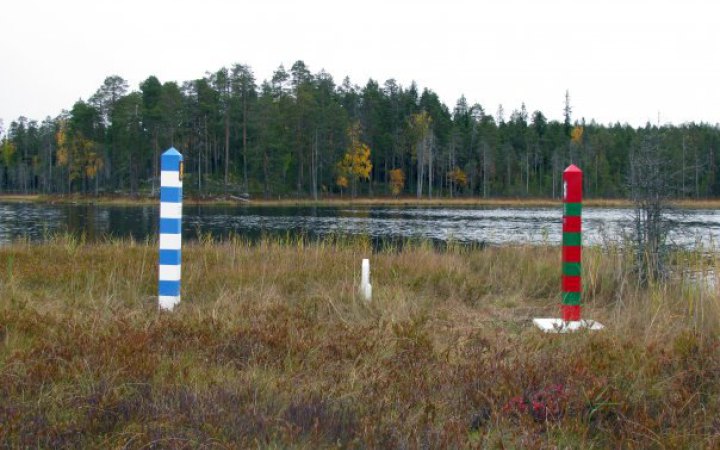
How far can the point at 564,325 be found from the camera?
498cm

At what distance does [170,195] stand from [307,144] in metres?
69.5

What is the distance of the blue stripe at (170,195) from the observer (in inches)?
227

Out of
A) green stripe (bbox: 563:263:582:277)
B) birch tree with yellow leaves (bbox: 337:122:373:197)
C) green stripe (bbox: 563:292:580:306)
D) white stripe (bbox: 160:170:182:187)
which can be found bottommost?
green stripe (bbox: 563:292:580:306)

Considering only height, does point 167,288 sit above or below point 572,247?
below

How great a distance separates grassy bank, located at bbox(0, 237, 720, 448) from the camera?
2645 mm

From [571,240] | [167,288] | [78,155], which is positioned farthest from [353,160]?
[571,240]

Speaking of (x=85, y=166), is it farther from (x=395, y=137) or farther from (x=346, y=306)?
(x=346, y=306)

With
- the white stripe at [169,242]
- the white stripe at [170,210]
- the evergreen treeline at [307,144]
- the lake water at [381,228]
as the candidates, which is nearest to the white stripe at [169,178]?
the white stripe at [170,210]

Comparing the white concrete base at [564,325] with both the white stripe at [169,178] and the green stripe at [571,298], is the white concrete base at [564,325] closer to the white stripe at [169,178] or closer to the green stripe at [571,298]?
the green stripe at [571,298]

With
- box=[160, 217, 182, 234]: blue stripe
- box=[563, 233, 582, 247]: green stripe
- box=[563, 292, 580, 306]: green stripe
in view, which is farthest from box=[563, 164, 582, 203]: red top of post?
box=[160, 217, 182, 234]: blue stripe

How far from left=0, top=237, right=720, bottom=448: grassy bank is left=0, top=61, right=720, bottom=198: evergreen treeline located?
6521 cm

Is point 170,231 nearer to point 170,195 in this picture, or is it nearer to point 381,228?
point 170,195

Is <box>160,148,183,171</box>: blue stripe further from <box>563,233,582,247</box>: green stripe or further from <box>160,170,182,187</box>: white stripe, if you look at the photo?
<box>563,233,582,247</box>: green stripe

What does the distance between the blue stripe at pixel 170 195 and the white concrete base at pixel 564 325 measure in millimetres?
3524
